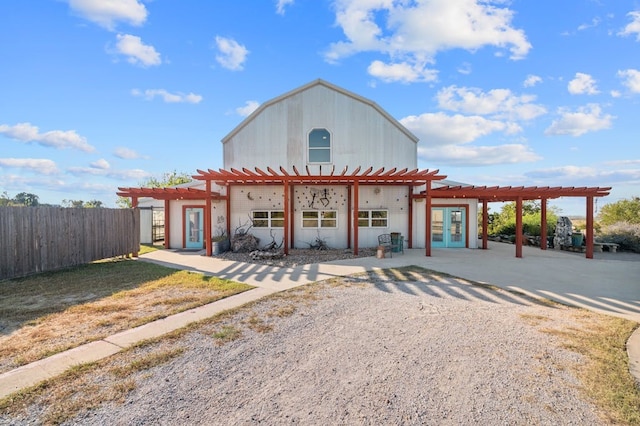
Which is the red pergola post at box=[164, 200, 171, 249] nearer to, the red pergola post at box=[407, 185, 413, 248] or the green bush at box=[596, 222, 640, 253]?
the red pergola post at box=[407, 185, 413, 248]

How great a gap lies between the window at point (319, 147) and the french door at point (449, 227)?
5710mm

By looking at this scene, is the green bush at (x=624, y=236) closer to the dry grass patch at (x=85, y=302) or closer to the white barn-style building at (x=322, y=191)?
the white barn-style building at (x=322, y=191)

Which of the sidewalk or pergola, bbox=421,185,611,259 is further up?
pergola, bbox=421,185,611,259

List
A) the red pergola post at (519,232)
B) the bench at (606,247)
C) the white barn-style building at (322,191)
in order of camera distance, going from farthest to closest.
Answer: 1. the white barn-style building at (322,191)
2. the bench at (606,247)
3. the red pergola post at (519,232)

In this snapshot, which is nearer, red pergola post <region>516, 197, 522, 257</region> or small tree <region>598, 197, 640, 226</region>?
red pergola post <region>516, 197, 522, 257</region>

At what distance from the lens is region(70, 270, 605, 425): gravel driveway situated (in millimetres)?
2400

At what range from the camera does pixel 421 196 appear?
1303 cm

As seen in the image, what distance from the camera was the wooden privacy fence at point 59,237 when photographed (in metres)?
7.49

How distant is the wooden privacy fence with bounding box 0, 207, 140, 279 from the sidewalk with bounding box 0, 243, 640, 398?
1.46 meters

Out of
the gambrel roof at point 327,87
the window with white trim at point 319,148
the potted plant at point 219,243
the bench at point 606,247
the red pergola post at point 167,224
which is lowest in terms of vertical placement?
the bench at point 606,247

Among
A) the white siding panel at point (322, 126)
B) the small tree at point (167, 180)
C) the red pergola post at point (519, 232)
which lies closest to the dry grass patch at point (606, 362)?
the red pergola post at point (519, 232)

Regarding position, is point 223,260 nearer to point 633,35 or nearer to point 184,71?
point 184,71

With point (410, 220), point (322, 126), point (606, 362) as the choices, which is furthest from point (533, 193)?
point (606, 362)

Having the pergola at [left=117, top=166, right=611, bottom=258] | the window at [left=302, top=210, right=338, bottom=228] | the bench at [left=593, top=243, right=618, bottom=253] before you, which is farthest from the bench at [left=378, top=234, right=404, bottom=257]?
Answer: the bench at [left=593, top=243, right=618, bottom=253]
